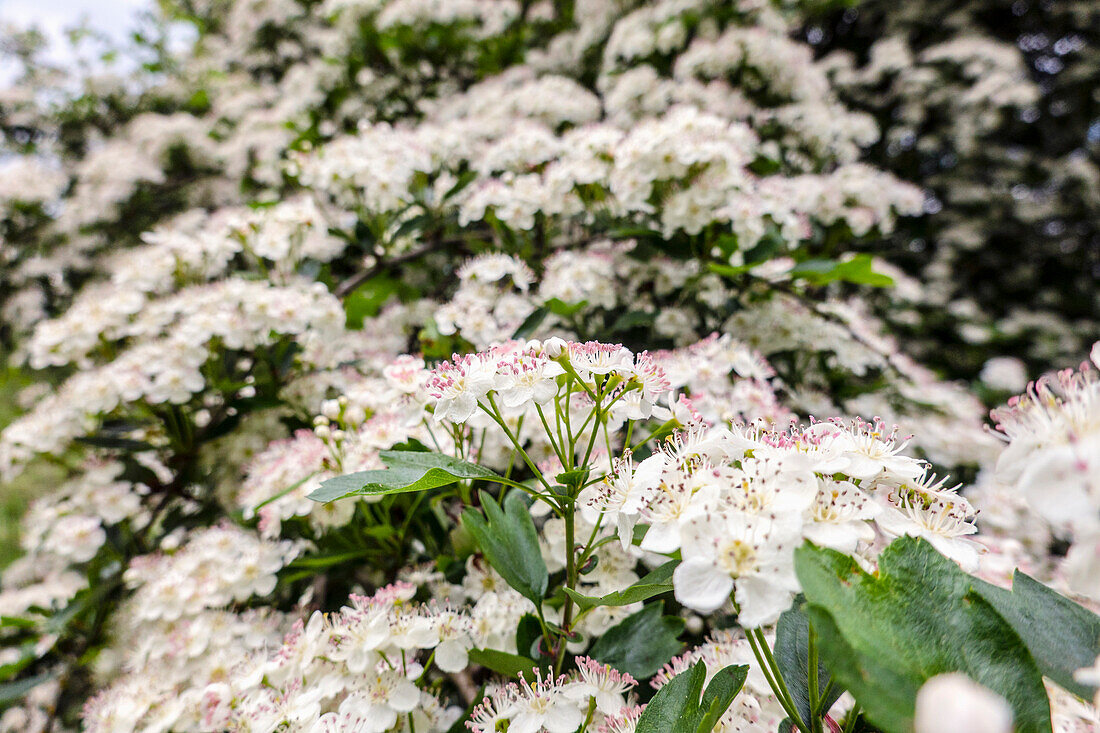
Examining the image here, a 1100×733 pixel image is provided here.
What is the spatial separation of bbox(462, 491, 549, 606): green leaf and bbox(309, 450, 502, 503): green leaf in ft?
0.30

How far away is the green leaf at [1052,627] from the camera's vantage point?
18.7 inches

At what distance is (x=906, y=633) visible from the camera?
1.50ft

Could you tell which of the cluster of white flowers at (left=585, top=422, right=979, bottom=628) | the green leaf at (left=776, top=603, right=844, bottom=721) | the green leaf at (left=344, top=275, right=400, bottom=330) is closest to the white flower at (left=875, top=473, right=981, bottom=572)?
the cluster of white flowers at (left=585, top=422, right=979, bottom=628)

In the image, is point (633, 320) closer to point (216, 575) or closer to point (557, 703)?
point (557, 703)

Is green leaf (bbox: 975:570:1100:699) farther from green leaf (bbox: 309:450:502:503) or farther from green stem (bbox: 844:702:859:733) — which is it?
green leaf (bbox: 309:450:502:503)

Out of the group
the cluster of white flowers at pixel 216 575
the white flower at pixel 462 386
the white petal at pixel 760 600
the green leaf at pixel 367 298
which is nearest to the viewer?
the white petal at pixel 760 600

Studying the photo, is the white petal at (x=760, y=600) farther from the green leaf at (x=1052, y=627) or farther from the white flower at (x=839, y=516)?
the green leaf at (x=1052, y=627)

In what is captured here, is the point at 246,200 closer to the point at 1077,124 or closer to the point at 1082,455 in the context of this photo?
the point at 1082,455

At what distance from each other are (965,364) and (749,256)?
2607mm

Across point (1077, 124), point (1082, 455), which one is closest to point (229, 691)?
point (1082, 455)

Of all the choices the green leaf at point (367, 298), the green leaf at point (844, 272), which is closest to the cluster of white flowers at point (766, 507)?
the green leaf at point (844, 272)

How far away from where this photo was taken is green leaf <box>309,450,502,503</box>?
60 centimetres

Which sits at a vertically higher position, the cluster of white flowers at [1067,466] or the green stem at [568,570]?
the cluster of white flowers at [1067,466]

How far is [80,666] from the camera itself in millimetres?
1509
